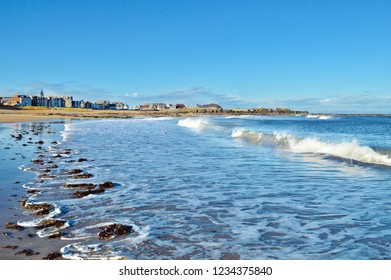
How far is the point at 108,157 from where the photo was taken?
1524 centimetres

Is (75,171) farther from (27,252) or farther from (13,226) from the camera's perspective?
(27,252)

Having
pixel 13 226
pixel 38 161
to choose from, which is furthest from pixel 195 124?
pixel 13 226

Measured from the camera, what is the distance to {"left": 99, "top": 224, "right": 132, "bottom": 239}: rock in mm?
5637

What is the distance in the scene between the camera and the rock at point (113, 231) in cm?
564

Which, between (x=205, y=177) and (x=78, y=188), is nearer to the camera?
(x=78, y=188)

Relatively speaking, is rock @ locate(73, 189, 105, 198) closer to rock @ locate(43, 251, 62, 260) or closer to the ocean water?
the ocean water

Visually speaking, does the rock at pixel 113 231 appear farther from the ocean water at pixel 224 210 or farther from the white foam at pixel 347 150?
the white foam at pixel 347 150

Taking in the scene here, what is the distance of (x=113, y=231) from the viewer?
5809 millimetres

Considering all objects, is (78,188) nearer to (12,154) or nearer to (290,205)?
(290,205)

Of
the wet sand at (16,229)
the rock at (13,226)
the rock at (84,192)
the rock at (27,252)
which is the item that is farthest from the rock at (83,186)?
the rock at (27,252)

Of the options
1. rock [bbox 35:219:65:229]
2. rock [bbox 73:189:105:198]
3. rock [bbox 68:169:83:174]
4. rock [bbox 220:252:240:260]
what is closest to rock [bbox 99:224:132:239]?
rock [bbox 35:219:65:229]
